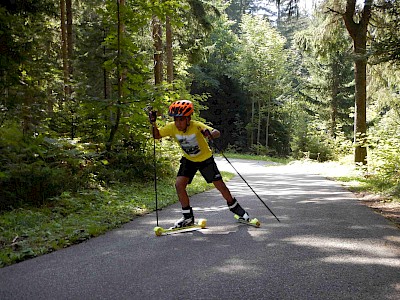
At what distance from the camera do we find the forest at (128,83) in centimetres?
809

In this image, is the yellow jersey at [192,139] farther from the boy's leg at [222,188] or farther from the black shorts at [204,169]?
the boy's leg at [222,188]

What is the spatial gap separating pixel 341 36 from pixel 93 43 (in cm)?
1117

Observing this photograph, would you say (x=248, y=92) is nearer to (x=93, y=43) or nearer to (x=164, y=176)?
(x=93, y=43)

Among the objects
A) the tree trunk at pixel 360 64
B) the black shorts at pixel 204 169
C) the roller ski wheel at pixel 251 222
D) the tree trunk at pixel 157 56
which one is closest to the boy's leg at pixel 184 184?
the black shorts at pixel 204 169

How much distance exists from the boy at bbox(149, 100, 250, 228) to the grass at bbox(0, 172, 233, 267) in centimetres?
138

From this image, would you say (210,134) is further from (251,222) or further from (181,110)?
(251,222)

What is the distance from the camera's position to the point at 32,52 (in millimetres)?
8547

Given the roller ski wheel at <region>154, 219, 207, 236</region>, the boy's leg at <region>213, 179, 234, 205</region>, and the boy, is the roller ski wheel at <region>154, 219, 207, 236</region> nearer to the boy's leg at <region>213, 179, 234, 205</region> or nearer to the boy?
the boy

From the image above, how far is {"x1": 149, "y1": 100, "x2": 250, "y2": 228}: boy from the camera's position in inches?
235

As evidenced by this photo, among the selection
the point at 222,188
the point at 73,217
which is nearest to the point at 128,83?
the point at 73,217

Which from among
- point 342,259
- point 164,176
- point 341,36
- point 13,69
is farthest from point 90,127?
point 341,36

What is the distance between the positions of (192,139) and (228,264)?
2.26 meters

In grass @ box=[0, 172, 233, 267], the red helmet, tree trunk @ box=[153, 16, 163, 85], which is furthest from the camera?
tree trunk @ box=[153, 16, 163, 85]

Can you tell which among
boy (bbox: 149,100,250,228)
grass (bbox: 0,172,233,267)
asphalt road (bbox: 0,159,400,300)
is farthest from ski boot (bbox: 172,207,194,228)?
grass (bbox: 0,172,233,267)
